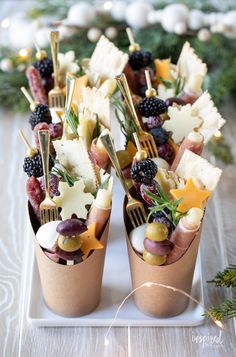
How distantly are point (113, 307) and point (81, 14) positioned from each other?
3.38ft

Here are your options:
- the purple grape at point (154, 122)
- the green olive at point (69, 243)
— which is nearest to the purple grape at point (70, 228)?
the green olive at point (69, 243)

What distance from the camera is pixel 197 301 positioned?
4.59ft

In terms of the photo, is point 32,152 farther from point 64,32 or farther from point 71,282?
point 64,32

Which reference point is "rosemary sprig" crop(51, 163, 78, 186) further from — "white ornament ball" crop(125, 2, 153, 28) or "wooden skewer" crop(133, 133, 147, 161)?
"white ornament ball" crop(125, 2, 153, 28)

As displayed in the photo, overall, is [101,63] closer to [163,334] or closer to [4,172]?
[4,172]

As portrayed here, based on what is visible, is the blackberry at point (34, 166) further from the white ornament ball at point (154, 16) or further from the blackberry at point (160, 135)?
the white ornament ball at point (154, 16)

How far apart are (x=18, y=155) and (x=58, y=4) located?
614mm

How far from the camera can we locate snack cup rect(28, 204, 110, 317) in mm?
1283

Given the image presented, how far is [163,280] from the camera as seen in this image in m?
1.31

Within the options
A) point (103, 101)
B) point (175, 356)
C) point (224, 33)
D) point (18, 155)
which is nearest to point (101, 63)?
point (103, 101)

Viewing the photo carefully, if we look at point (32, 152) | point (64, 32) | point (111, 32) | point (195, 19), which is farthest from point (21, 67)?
point (32, 152)

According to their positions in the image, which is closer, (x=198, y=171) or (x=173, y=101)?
(x=198, y=171)

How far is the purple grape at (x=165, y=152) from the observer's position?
1.46 m

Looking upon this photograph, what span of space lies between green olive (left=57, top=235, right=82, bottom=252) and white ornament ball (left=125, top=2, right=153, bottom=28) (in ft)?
3.46
